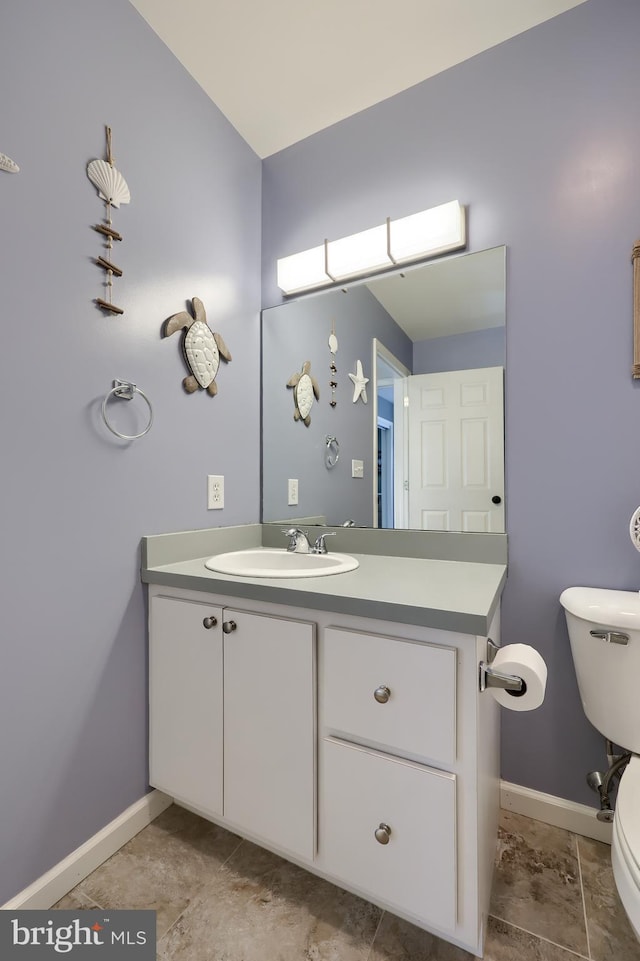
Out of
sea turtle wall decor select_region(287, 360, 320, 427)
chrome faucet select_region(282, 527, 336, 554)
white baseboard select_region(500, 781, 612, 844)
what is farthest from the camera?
sea turtle wall decor select_region(287, 360, 320, 427)

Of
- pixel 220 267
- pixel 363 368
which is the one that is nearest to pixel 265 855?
pixel 363 368

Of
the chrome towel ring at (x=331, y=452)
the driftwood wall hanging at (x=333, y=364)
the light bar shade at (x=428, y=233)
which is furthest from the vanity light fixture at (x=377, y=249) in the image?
the chrome towel ring at (x=331, y=452)

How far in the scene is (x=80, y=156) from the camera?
1169 millimetres

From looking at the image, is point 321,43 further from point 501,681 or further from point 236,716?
point 236,716

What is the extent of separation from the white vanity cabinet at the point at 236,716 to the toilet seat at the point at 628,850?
2.01 feet

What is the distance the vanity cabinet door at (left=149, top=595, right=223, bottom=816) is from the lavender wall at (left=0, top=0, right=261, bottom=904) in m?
0.06

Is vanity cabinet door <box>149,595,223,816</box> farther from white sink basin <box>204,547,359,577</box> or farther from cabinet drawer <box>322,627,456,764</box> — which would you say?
cabinet drawer <box>322,627,456,764</box>

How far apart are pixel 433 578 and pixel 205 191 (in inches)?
62.4

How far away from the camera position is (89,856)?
117cm

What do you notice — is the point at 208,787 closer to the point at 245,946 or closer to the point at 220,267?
the point at 245,946

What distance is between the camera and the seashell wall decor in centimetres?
99

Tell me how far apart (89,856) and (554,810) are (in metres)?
1.37

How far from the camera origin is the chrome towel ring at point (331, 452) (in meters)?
1.77

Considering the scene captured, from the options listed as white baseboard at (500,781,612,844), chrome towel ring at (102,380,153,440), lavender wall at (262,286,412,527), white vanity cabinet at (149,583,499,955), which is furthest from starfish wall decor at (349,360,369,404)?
white baseboard at (500,781,612,844)
